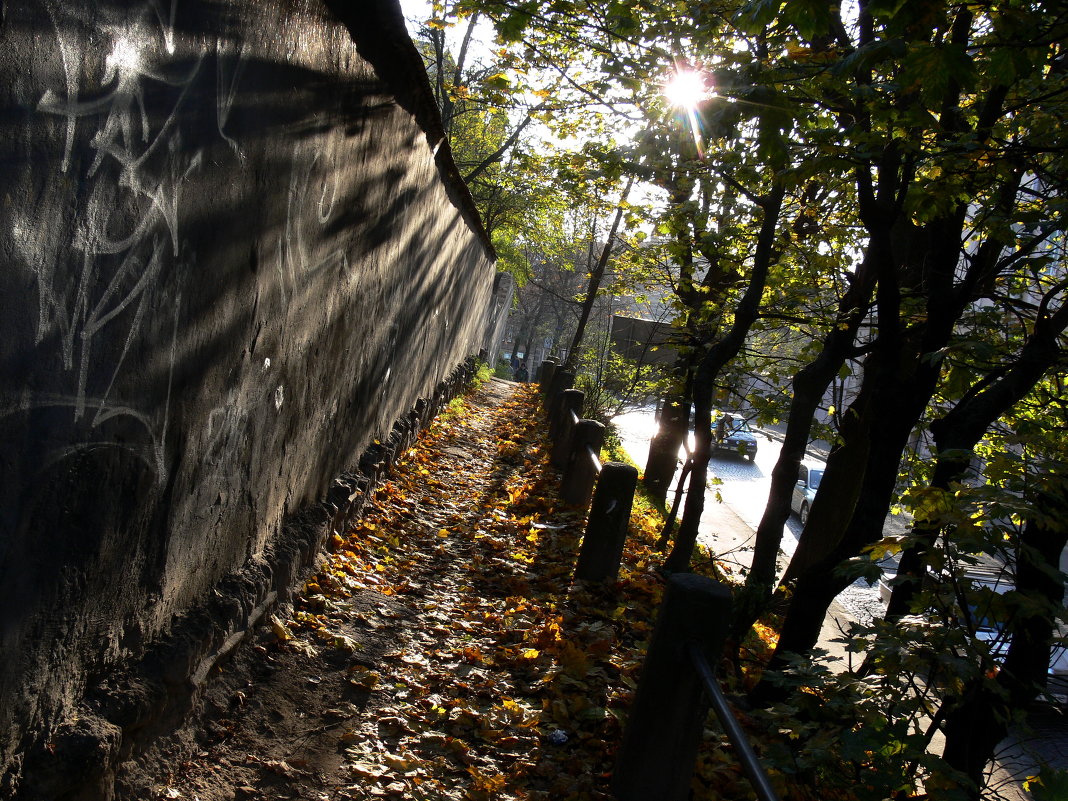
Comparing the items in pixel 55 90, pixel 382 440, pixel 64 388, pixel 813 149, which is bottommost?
pixel 382 440

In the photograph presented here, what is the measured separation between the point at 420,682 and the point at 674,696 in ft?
4.93

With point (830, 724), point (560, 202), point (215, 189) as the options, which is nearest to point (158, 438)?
point (215, 189)

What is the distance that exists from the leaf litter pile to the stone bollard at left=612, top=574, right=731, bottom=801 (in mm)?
332

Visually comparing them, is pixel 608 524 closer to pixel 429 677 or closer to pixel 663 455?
pixel 429 677

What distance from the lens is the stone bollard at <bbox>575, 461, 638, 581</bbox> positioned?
18.9 feet

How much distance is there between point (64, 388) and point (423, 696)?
8.53 ft

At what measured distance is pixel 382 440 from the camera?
716 cm

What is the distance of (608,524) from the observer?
5781 mm

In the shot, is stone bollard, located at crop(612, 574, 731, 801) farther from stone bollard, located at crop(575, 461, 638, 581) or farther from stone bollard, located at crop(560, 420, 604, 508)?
stone bollard, located at crop(560, 420, 604, 508)

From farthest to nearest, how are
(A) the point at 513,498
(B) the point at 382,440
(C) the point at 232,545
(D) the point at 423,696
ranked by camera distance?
(A) the point at 513,498
(B) the point at 382,440
(D) the point at 423,696
(C) the point at 232,545

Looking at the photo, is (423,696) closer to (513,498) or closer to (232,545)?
(232,545)

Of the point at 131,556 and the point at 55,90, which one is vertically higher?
the point at 55,90

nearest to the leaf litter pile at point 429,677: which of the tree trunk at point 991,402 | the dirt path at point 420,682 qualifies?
the dirt path at point 420,682

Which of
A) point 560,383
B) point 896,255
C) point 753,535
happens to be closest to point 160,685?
point 896,255
